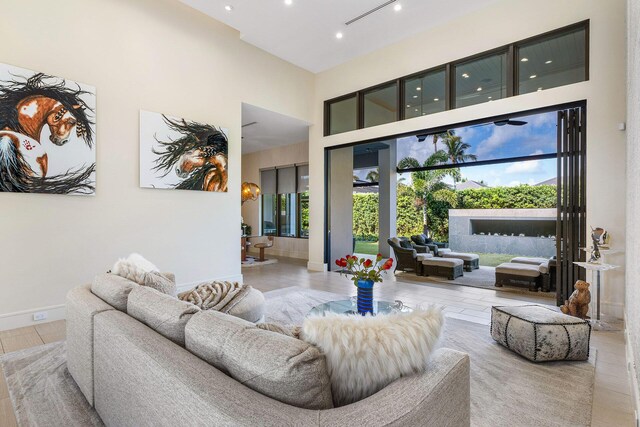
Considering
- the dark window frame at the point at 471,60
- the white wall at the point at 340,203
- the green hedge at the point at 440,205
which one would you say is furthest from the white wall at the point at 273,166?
the dark window frame at the point at 471,60

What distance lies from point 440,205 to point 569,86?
24.4 feet

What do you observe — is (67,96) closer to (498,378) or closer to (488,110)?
(498,378)

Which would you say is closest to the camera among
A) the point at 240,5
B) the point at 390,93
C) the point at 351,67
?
the point at 240,5

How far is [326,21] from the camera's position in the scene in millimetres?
5426

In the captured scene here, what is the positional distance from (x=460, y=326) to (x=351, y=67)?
5.65m

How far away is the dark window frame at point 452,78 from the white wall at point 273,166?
101 inches

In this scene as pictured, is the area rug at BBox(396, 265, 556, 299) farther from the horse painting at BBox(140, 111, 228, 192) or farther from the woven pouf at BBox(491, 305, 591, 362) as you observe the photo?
the horse painting at BBox(140, 111, 228, 192)

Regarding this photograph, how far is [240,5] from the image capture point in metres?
5.02

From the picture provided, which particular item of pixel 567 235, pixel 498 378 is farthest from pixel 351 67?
pixel 498 378

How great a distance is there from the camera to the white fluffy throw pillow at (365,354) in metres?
1.11

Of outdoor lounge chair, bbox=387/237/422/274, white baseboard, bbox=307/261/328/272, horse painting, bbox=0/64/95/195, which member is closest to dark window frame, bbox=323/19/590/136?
outdoor lounge chair, bbox=387/237/422/274

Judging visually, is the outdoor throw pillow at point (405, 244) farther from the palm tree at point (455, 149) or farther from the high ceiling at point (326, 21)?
the high ceiling at point (326, 21)

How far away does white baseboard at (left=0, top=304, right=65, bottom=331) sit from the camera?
3.58m

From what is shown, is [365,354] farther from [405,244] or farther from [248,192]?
[248,192]
